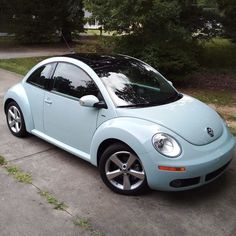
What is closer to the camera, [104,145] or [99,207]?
[99,207]

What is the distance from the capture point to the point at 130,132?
3982mm

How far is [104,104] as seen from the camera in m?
4.37

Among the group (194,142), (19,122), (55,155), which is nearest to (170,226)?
(194,142)

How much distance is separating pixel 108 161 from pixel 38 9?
605 inches

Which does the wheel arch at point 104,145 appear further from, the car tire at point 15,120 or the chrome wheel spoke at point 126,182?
the car tire at point 15,120

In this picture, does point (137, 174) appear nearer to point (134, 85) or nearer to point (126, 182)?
point (126, 182)

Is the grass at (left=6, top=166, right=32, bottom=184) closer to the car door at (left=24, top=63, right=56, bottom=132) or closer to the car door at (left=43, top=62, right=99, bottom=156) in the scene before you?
the car door at (left=43, top=62, right=99, bottom=156)

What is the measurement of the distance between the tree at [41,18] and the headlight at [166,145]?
47.4 ft

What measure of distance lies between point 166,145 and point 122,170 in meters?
0.60

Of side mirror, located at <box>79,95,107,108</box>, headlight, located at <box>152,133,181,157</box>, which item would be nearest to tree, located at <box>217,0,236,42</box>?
side mirror, located at <box>79,95,107,108</box>

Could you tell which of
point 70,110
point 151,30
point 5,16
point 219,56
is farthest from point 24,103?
point 5,16

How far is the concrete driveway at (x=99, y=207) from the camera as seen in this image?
3570 millimetres

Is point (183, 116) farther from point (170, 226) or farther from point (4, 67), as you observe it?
point (4, 67)

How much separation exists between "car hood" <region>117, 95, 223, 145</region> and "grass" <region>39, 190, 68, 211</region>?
3.83ft
